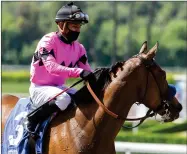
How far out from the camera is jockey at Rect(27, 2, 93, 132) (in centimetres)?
572

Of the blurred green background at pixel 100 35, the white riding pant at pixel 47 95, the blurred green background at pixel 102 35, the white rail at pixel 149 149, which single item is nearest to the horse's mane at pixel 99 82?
the white riding pant at pixel 47 95

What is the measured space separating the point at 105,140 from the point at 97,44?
57.4m

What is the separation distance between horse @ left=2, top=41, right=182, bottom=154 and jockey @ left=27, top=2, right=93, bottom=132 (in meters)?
0.19

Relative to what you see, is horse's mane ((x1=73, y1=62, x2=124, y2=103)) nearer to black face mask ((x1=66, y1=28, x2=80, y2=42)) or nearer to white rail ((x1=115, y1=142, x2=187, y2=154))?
black face mask ((x1=66, y1=28, x2=80, y2=42))

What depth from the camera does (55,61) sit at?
18.7ft

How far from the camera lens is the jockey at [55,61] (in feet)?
18.8

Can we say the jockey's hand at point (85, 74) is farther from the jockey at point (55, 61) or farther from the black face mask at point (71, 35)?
the black face mask at point (71, 35)

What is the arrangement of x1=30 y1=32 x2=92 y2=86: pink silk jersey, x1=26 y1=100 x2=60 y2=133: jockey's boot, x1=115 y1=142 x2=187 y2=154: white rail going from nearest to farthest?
x1=30 y1=32 x2=92 y2=86: pink silk jersey → x1=26 y1=100 x2=60 y2=133: jockey's boot → x1=115 y1=142 x2=187 y2=154: white rail

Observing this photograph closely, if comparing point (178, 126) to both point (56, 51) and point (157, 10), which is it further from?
point (157, 10)

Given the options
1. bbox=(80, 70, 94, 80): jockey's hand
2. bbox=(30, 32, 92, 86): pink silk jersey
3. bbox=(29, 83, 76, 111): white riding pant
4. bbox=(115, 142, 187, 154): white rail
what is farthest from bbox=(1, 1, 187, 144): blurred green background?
bbox=(80, 70, 94, 80): jockey's hand

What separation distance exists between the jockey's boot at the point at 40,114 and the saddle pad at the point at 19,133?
6 cm

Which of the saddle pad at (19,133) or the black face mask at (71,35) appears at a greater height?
the black face mask at (71,35)

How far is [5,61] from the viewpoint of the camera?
62.1 meters

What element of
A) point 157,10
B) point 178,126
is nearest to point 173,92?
point 178,126
